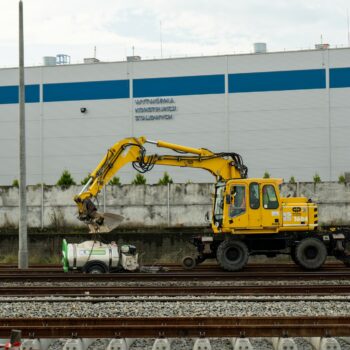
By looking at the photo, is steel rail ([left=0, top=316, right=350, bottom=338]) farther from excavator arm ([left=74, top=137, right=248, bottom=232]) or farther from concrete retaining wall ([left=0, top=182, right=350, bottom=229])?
concrete retaining wall ([left=0, top=182, right=350, bottom=229])

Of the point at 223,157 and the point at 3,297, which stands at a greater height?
the point at 223,157

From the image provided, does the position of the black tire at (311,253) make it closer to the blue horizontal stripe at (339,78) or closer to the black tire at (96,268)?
the black tire at (96,268)

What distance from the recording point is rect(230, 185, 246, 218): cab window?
67.6 ft

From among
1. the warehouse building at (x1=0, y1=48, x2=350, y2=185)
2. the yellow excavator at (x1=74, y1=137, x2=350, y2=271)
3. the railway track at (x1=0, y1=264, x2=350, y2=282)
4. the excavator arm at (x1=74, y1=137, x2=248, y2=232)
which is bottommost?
the railway track at (x1=0, y1=264, x2=350, y2=282)

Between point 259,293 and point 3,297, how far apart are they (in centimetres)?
524

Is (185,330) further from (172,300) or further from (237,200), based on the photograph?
(237,200)

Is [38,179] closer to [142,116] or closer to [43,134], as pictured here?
[43,134]

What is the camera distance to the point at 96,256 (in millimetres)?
19984

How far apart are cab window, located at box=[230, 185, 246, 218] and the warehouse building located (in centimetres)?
2354

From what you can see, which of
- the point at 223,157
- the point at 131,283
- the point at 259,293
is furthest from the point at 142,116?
the point at 259,293

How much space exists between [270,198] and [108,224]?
4.62m

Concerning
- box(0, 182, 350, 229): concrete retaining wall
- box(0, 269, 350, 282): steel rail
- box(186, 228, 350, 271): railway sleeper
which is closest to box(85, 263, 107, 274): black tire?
box(0, 269, 350, 282): steel rail

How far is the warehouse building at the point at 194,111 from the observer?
43750 mm

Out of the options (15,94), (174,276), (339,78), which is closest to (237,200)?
(174,276)
